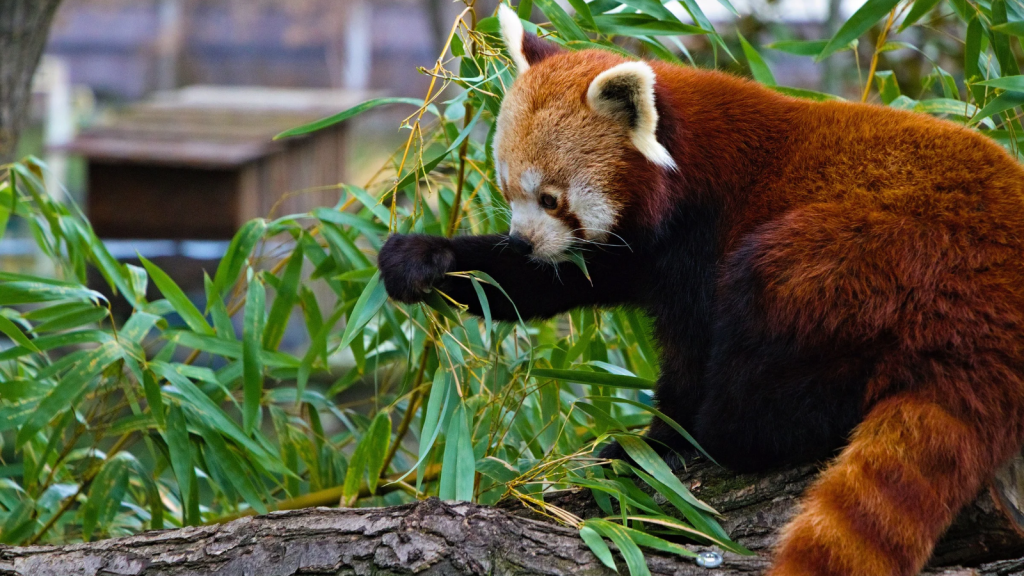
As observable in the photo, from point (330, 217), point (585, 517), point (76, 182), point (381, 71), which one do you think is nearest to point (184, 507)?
point (330, 217)

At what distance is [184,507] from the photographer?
7.72ft

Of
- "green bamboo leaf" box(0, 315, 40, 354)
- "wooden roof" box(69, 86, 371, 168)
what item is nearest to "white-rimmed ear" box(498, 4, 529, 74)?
"green bamboo leaf" box(0, 315, 40, 354)

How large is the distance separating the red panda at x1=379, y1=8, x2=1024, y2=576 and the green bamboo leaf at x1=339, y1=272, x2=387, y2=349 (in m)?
Answer: 0.04

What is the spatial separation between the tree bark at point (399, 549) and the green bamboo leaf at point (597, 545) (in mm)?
17

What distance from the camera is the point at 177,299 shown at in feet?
8.06

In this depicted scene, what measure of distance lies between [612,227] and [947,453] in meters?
0.87

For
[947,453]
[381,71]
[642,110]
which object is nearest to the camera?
[947,453]

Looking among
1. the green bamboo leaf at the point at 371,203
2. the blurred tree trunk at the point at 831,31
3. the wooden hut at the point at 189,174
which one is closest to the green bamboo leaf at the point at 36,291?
the green bamboo leaf at the point at 371,203

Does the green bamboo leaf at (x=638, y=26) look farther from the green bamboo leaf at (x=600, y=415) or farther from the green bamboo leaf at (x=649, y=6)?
the green bamboo leaf at (x=600, y=415)

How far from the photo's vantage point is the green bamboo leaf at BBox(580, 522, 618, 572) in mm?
1599

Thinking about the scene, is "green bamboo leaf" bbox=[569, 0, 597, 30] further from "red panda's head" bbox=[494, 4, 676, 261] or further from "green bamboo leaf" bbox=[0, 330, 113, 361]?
"green bamboo leaf" bbox=[0, 330, 113, 361]

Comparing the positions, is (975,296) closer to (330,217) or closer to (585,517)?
(585,517)

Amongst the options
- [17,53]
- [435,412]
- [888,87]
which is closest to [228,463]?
[435,412]

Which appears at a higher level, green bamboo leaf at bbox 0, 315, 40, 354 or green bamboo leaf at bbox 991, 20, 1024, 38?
green bamboo leaf at bbox 991, 20, 1024, 38
